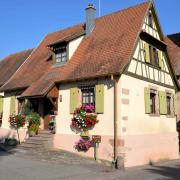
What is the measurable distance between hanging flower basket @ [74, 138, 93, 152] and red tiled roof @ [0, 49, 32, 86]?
28.2ft

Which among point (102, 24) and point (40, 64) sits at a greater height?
point (102, 24)

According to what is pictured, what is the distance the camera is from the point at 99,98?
14.1 m

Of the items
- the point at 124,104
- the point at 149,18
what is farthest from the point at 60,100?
the point at 149,18

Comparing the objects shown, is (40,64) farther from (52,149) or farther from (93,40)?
(52,149)

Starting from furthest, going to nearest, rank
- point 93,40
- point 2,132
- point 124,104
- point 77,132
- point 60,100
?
point 2,132 → point 93,40 → point 60,100 → point 77,132 → point 124,104

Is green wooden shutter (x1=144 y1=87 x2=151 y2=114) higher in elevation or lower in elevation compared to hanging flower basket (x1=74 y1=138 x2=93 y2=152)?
higher

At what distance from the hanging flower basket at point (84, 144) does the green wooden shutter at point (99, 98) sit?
1.47m

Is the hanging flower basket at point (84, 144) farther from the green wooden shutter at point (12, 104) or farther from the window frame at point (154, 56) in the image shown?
the green wooden shutter at point (12, 104)

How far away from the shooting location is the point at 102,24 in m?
18.0

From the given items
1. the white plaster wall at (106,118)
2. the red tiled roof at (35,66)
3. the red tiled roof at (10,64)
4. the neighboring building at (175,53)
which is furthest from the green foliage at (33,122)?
the neighboring building at (175,53)

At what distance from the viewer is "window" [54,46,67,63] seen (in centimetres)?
1728

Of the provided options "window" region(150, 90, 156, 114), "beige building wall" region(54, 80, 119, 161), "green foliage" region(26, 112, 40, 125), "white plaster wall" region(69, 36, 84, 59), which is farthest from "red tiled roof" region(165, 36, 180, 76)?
"green foliage" region(26, 112, 40, 125)

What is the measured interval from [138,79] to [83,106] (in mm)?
2982

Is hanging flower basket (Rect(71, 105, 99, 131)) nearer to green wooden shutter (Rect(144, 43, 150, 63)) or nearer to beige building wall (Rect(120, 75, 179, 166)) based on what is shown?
beige building wall (Rect(120, 75, 179, 166))
